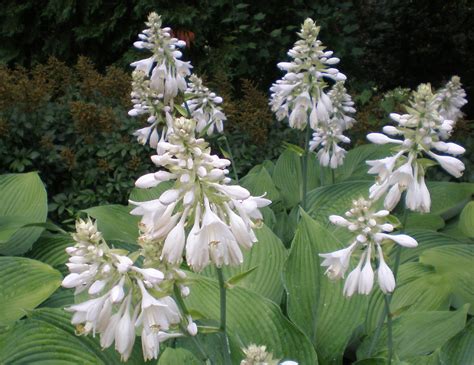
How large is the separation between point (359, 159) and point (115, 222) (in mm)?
1900

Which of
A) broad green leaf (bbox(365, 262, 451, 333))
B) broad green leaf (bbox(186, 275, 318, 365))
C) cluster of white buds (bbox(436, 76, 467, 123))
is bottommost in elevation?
broad green leaf (bbox(365, 262, 451, 333))

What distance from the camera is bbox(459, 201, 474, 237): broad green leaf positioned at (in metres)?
3.14

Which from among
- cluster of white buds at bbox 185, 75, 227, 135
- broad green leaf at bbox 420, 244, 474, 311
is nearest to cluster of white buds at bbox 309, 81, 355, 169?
cluster of white buds at bbox 185, 75, 227, 135

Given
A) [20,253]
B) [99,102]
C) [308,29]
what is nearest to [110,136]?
[99,102]

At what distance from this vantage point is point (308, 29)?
9.01ft

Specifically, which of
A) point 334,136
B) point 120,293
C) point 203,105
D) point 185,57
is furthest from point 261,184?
point 185,57

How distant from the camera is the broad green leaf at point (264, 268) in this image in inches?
110

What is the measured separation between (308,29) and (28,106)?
9.10 feet

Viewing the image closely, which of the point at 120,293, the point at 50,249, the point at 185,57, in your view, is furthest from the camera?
the point at 185,57

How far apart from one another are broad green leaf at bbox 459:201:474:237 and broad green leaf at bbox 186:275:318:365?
132 cm

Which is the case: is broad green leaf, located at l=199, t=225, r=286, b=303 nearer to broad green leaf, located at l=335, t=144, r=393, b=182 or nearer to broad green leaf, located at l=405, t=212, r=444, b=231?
broad green leaf, located at l=405, t=212, r=444, b=231

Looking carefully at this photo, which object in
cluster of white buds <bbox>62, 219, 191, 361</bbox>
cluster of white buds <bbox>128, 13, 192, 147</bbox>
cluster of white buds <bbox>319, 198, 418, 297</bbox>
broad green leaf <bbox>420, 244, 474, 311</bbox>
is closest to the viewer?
cluster of white buds <bbox>62, 219, 191, 361</bbox>

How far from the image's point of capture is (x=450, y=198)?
3906 mm

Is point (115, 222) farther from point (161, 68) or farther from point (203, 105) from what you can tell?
point (161, 68)
